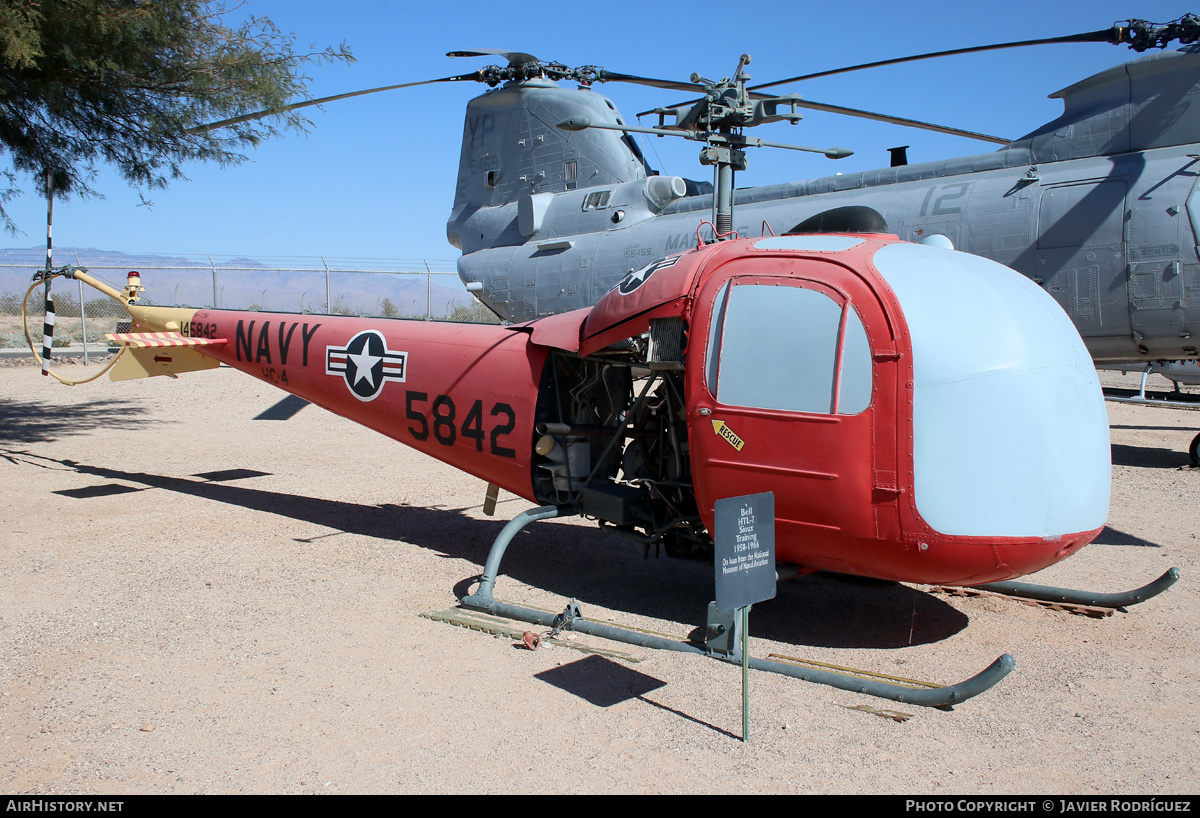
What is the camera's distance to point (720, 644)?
4664 mm

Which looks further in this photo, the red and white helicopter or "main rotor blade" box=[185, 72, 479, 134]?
"main rotor blade" box=[185, 72, 479, 134]

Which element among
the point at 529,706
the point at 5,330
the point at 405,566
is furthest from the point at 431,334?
the point at 5,330

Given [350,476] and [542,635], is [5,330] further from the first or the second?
[542,635]

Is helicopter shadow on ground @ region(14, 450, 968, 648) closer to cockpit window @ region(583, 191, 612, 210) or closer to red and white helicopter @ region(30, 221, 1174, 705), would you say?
red and white helicopter @ region(30, 221, 1174, 705)

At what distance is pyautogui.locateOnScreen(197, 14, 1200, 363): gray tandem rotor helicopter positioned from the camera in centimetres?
737

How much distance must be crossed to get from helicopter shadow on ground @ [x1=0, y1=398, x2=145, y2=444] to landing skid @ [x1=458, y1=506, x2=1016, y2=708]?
9.37 meters

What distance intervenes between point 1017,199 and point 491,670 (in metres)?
8.36

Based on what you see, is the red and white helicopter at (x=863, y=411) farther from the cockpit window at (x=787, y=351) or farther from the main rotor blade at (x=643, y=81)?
the main rotor blade at (x=643, y=81)

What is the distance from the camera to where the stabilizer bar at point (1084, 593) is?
209 inches

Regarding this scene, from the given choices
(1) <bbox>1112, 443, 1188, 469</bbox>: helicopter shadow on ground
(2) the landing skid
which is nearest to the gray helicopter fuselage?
(1) <bbox>1112, 443, 1188, 469</bbox>: helicopter shadow on ground

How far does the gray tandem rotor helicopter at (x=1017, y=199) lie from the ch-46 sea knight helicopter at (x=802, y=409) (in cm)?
83

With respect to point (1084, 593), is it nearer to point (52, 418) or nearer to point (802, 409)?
point (802, 409)

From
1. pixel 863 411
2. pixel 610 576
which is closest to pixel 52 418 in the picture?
pixel 610 576
